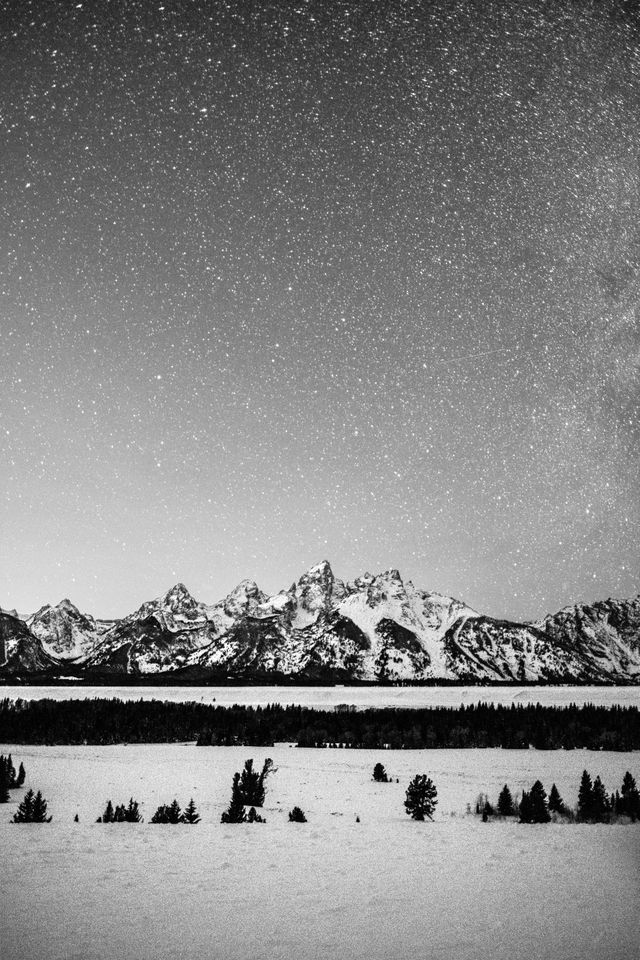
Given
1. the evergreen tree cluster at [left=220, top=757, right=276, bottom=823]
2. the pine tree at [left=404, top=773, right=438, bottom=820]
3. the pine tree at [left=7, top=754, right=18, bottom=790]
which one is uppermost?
the pine tree at [left=404, top=773, right=438, bottom=820]

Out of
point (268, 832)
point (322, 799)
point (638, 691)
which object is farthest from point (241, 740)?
point (638, 691)

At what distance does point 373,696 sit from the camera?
10581 centimetres

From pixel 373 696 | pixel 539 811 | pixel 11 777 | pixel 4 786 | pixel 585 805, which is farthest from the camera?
pixel 373 696

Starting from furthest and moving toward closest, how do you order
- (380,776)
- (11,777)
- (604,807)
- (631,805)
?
1. (380,776)
2. (11,777)
3. (604,807)
4. (631,805)

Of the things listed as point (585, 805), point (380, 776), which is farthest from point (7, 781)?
point (585, 805)

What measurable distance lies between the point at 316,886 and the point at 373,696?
9902 centimetres

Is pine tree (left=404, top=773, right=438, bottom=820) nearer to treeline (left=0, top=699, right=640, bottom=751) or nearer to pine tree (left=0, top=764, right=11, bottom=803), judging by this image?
pine tree (left=0, top=764, right=11, bottom=803)

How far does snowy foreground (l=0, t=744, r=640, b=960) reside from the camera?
28.2ft

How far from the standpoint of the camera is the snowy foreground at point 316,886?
28.2 feet

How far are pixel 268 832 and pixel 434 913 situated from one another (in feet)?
24.4

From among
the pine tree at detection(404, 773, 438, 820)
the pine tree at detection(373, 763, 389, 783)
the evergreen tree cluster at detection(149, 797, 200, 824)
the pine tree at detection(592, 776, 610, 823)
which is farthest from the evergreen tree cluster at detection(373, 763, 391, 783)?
the evergreen tree cluster at detection(149, 797, 200, 824)

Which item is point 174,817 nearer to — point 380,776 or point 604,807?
point 380,776

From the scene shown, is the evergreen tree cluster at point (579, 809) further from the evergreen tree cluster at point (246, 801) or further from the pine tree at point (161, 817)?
the pine tree at point (161, 817)

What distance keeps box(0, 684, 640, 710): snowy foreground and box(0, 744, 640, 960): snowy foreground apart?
74.9 meters
